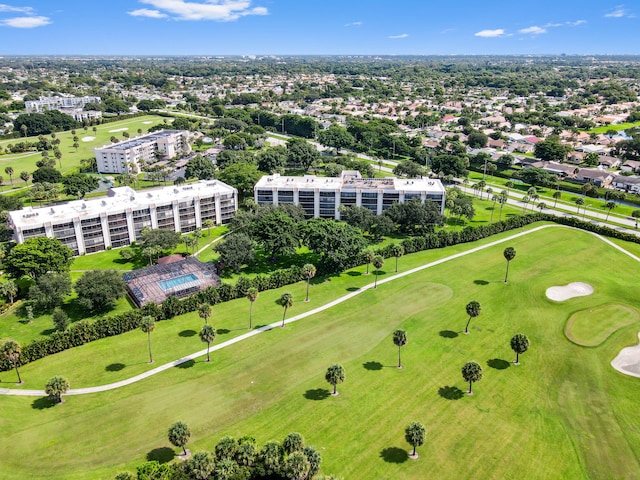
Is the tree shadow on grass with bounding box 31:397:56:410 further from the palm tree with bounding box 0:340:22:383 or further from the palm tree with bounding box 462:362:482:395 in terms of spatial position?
the palm tree with bounding box 462:362:482:395

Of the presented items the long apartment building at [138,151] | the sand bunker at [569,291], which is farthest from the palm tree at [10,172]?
the sand bunker at [569,291]

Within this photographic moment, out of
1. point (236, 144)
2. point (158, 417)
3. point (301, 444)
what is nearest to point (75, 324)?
point (158, 417)

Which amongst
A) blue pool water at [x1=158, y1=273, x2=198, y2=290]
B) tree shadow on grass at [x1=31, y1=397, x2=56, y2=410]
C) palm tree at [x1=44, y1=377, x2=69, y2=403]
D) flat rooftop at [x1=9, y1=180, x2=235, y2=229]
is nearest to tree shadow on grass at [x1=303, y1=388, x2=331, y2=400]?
palm tree at [x1=44, y1=377, x2=69, y2=403]

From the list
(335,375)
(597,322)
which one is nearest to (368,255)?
(335,375)

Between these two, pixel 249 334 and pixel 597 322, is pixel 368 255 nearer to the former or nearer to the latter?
pixel 249 334

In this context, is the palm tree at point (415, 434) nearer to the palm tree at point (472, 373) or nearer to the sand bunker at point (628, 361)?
the palm tree at point (472, 373)
